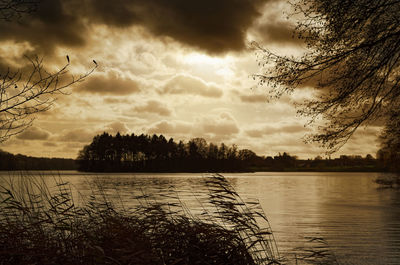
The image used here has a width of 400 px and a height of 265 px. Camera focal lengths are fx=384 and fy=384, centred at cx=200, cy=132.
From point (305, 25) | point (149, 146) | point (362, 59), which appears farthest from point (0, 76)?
point (149, 146)

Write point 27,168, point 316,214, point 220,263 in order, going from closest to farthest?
1. point 220,263
2. point 27,168
3. point 316,214

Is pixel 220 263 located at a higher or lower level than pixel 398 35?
lower

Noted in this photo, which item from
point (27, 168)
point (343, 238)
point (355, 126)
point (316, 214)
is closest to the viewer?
point (27, 168)

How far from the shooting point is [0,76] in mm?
5641

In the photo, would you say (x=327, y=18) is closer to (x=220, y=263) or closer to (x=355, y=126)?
(x=355, y=126)

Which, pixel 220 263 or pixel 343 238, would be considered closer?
pixel 220 263

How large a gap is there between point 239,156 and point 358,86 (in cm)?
11621

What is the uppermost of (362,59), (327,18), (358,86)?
(327,18)

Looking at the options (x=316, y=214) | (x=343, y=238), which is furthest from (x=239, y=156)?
(x=343, y=238)

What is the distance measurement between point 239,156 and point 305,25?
381ft

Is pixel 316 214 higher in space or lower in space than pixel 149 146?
lower

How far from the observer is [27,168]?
9820mm

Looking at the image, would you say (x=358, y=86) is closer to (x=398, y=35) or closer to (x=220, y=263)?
(x=398, y=35)

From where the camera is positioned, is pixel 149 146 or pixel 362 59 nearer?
pixel 362 59
